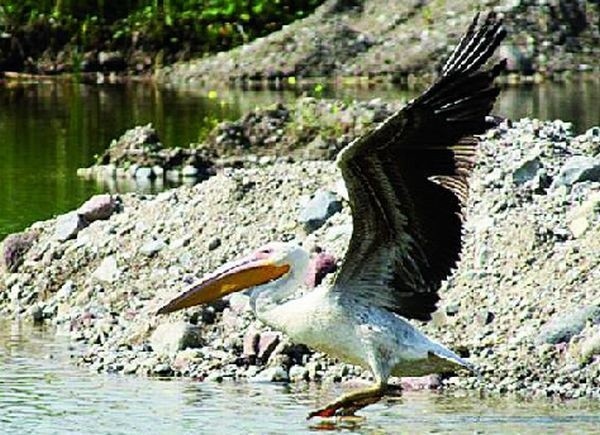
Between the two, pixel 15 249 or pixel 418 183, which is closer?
pixel 418 183

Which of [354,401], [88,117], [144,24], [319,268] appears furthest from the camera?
[144,24]

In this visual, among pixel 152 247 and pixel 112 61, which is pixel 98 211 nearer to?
pixel 152 247

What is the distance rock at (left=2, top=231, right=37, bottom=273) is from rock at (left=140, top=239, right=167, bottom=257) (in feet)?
4.26

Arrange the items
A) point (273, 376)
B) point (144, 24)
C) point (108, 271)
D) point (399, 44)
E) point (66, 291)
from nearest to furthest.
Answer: point (273, 376)
point (108, 271)
point (66, 291)
point (399, 44)
point (144, 24)

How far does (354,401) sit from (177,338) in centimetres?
264

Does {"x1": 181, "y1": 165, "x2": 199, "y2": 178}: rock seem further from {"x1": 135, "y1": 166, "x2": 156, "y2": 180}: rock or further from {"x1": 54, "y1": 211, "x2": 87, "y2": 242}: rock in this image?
{"x1": 54, "y1": 211, "x2": 87, "y2": 242}: rock

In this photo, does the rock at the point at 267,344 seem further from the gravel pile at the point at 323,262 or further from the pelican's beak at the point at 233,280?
the pelican's beak at the point at 233,280

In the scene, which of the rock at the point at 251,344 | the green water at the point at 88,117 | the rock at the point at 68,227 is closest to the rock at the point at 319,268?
the rock at the point at 251,344

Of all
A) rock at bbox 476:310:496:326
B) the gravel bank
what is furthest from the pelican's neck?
the gravel bank

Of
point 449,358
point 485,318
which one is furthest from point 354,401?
point 485,318

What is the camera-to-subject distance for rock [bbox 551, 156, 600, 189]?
1445 centimetres

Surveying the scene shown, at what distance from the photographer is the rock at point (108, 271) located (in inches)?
621

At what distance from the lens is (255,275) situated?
11828 millimetres

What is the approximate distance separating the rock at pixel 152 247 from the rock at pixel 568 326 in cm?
391
